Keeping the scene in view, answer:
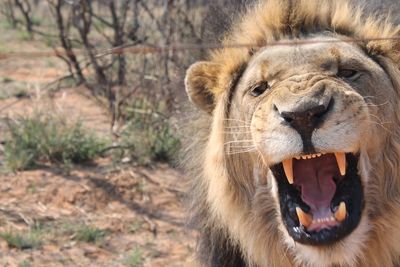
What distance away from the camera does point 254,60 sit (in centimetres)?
325

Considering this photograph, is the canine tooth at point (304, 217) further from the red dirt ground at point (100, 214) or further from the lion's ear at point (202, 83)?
the red dirt ground at point (100, 214)

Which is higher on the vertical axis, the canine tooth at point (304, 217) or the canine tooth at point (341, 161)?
the canine tooth at point (341, 161)

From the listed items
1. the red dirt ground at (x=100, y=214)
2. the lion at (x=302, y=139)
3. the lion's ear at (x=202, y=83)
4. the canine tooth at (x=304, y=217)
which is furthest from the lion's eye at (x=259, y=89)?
the red dirt ground at (x=100, y=214)

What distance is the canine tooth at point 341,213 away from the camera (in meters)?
2.97

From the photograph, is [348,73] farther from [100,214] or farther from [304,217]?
[100,214]

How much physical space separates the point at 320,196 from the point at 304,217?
131 millimetres

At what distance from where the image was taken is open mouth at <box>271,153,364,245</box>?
2.98 metres

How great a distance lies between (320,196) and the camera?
3107 millimetres

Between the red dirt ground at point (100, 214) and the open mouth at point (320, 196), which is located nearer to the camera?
the open mouth at point (320, 196)

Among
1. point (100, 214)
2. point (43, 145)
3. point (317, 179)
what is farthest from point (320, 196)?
point (43, 145)

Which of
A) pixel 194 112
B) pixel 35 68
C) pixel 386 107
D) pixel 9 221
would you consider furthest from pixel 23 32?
pixel 386 107

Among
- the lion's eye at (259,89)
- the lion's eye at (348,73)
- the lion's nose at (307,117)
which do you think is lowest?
the lion's nose at (307,117)

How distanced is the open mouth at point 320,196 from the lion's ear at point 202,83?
49 cm

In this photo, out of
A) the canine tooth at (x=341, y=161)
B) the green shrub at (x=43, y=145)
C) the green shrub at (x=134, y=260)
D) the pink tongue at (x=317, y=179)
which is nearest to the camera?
the canine tooth at (x=341, y=161)
